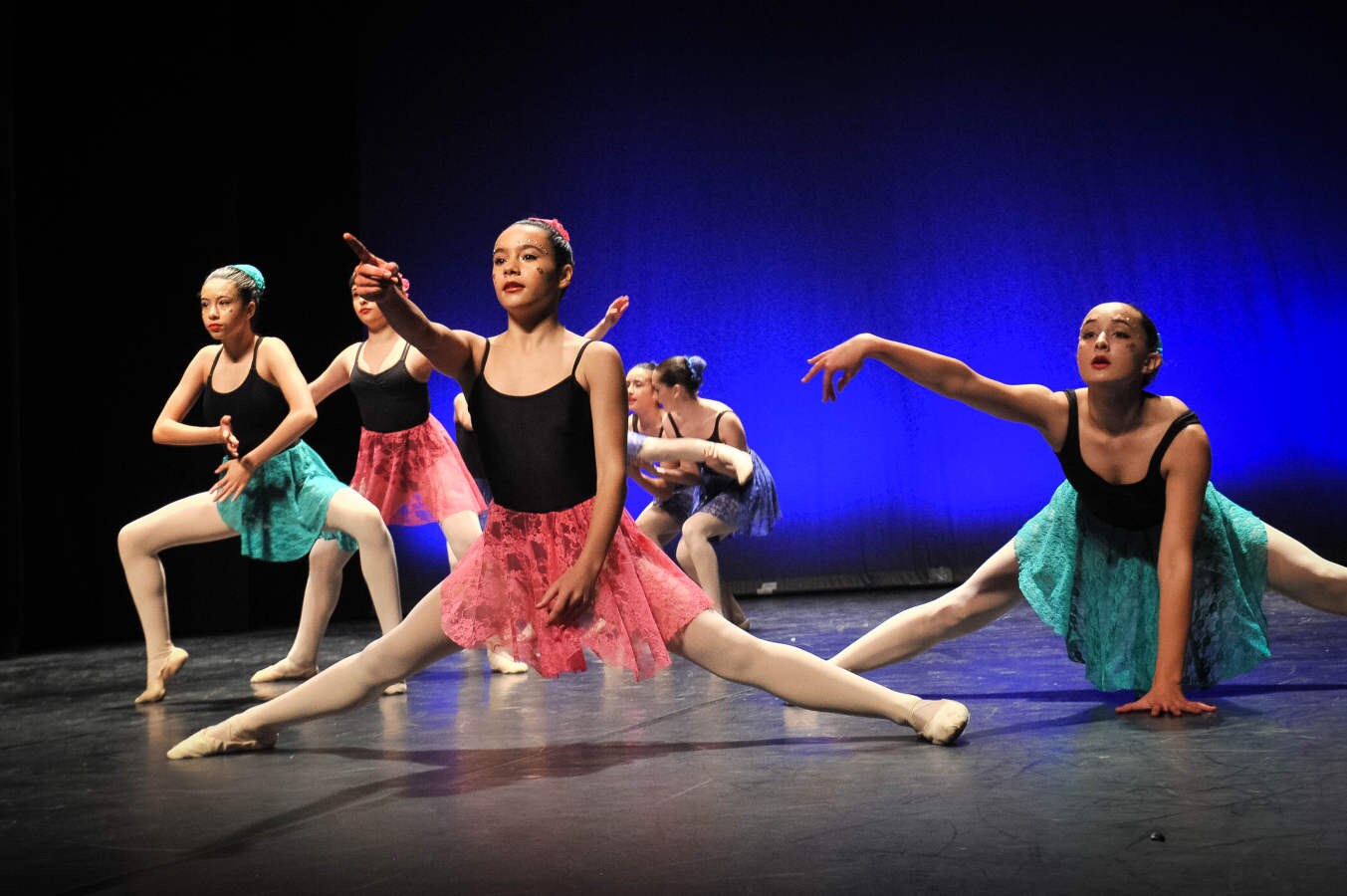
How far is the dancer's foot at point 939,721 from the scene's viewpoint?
292 cm

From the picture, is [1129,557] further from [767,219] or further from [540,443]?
[767,219]

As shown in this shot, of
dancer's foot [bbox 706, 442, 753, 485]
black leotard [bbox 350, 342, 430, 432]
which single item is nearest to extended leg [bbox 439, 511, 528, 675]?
black leotard [bbox 350, 342, 430, 432]

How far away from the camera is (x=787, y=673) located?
9.53 feet

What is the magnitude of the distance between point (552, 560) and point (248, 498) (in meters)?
1.93

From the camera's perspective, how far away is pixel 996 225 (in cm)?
804

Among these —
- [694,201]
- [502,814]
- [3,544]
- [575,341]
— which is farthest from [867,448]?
[502,814]

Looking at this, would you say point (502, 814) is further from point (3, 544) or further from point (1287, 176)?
point (1287, 176)

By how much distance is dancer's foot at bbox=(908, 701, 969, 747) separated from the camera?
9.57ft

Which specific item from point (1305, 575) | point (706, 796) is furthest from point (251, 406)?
point (1305, 575)

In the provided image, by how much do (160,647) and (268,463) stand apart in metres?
0.68

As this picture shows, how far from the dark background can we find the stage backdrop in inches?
0.7

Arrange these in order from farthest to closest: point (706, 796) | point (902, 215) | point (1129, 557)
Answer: point (902, 215), point (1129, 557), point (706, 796)

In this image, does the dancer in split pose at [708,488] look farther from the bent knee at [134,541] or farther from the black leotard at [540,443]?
the black leotard at [540,443]

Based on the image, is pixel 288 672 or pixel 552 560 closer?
pixel 552 560
